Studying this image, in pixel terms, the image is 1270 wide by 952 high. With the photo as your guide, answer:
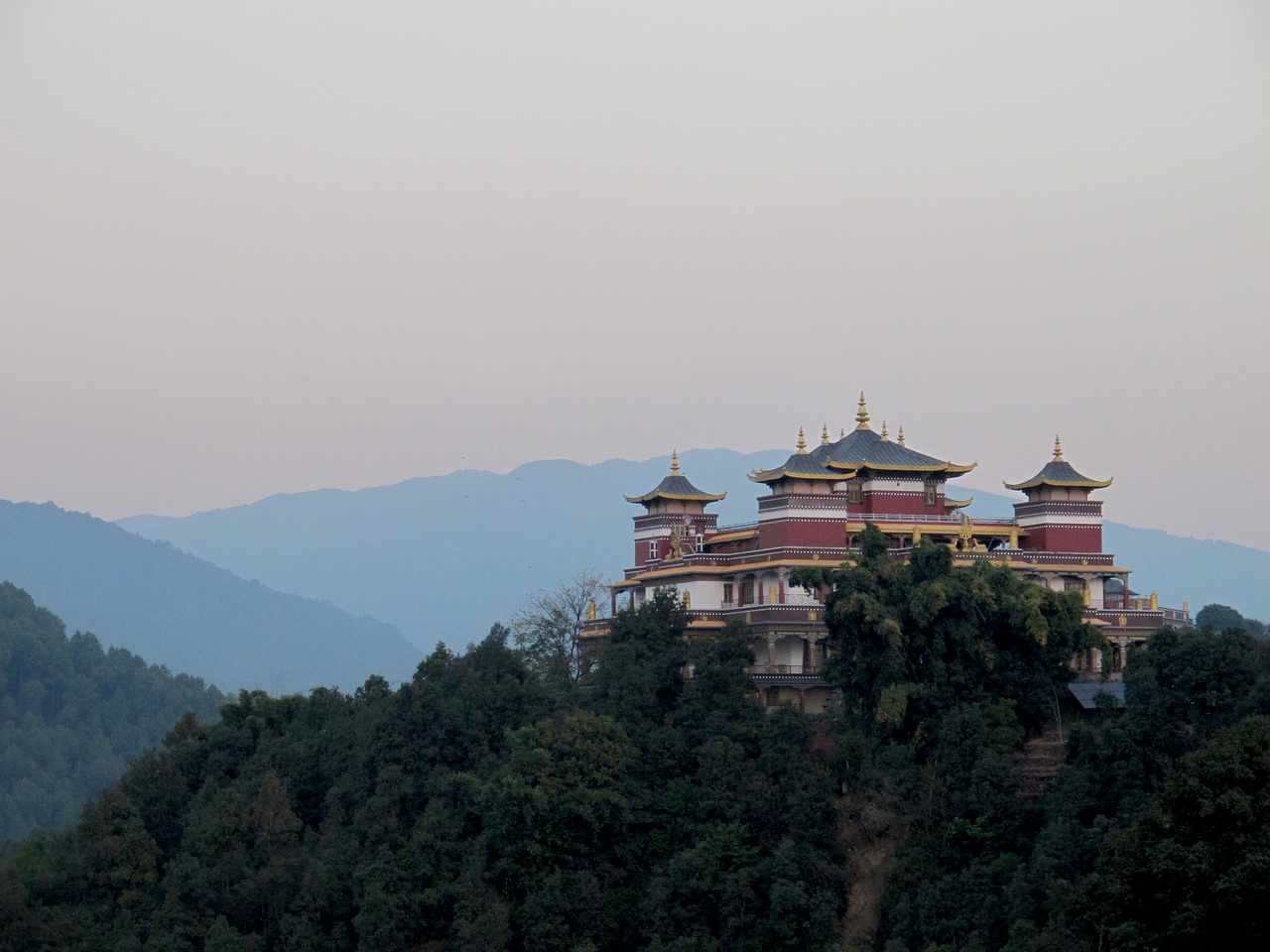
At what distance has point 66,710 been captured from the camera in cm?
10556

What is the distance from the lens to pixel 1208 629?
32.8m

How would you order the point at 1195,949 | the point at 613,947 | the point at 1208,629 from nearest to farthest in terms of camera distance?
1. the point at 1195,949
2. the point at 1208,629
3. the point at 613,947

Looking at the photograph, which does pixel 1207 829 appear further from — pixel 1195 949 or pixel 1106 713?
pixel 1106 713

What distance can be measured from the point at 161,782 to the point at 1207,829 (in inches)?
1152

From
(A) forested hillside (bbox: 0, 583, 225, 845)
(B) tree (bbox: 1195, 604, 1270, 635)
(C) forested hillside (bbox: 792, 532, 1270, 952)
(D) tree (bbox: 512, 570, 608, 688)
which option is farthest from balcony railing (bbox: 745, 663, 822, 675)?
(A) forested hillside (bbox: 0, 583, 225, 845)

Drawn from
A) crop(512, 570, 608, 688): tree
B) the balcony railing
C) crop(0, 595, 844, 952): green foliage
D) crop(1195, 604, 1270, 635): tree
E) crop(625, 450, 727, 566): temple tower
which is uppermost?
crop(625, 450, 727, 566): temple tower

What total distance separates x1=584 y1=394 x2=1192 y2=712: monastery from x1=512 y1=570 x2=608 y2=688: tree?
4.54 feet

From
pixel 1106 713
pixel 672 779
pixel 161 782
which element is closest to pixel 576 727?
pixel 672 779

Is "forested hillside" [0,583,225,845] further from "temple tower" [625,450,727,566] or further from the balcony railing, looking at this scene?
the balcony railing

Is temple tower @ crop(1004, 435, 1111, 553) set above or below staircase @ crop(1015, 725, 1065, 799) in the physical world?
above

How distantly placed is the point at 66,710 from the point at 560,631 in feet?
209

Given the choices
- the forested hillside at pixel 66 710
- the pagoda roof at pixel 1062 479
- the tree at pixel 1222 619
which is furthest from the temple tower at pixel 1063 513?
the forested hillside at pixel 66 710

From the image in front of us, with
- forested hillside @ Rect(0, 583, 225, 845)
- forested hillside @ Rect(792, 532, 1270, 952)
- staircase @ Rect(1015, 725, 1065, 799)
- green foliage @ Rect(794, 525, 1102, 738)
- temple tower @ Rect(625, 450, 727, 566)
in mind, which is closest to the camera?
forested hillside @ Rect(792, 532, 1270, 952)

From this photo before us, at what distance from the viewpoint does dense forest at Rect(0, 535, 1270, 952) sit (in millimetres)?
32344
